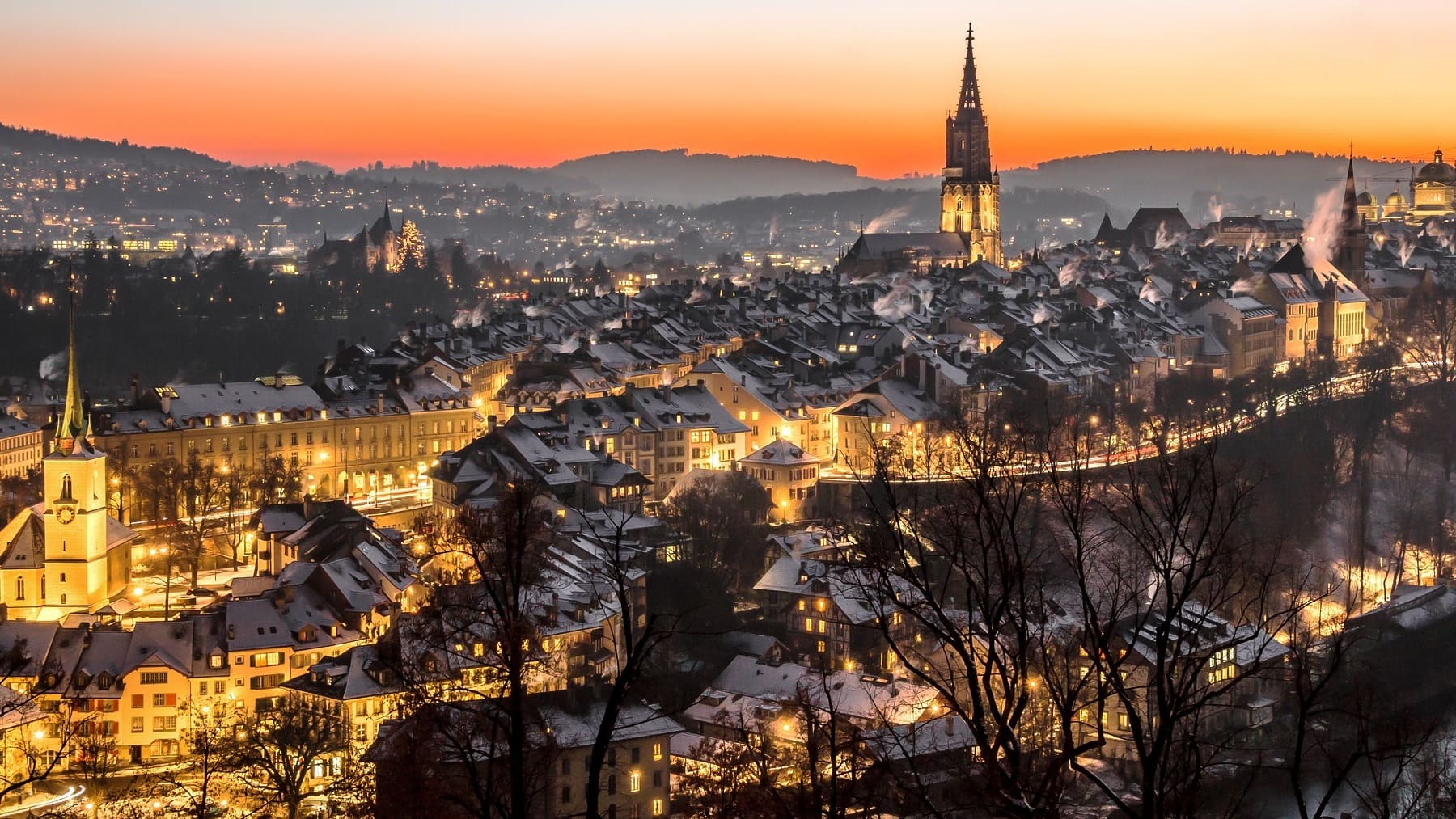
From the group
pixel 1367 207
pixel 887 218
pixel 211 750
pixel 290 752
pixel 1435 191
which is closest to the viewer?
pixel 211 750

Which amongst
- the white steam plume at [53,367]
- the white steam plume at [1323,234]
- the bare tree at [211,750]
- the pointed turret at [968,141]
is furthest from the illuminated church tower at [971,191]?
the bare tree at [211,750]

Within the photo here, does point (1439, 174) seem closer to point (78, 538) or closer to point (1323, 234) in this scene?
point (1323, 234)

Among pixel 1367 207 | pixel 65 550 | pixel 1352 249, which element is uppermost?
pixel 1367 207

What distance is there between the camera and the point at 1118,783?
23266 mm

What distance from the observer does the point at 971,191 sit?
285 ft

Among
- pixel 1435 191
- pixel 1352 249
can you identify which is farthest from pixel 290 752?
pixel 1435 191

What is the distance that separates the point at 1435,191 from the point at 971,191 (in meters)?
28.3

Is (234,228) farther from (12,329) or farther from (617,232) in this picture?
(12,329)

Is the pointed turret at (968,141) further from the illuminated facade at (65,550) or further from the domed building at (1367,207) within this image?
the illuminated facade at (65,550)

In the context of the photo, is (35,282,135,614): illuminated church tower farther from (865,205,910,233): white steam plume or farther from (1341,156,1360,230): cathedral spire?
(865,205,910,233): white steam plume

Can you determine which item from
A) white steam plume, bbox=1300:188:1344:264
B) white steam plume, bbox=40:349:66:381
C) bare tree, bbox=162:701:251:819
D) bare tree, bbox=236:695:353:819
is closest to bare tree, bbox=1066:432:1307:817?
bare tree, bbox=236:695:353:819

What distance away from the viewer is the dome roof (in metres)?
101

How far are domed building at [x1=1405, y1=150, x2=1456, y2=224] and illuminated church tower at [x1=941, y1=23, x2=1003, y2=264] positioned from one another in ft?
82.0

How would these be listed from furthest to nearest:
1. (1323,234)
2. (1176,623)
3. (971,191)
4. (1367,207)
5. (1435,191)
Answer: (1435,191) < (1367,207) < (971,191) < (1323,234) < (1176,623)
